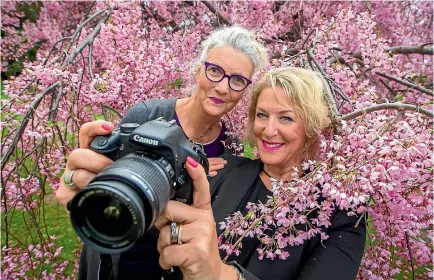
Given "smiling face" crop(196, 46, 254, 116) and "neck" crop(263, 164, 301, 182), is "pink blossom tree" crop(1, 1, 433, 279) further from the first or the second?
"smiling face" crop(196, 46, 254, 116)

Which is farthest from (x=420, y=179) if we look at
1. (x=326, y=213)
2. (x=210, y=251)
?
(x=210, y=251)

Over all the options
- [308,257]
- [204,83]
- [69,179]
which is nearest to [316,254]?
[308,257]

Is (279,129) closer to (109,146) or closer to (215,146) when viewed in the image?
(215,146)

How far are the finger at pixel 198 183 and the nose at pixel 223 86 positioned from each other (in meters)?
1.04

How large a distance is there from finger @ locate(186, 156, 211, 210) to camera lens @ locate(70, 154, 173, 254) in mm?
94

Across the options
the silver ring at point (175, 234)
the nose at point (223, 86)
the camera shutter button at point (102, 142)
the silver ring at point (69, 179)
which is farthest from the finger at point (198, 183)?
the nose at point (223, 86)

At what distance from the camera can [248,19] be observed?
4109 mm

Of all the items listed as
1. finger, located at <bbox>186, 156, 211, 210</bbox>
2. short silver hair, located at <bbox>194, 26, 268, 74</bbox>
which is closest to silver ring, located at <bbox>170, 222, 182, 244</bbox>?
finger, located at <bbox>186, 156, 211, 210</bbox>

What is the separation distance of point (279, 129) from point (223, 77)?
568mm

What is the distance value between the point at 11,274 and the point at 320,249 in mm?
2507

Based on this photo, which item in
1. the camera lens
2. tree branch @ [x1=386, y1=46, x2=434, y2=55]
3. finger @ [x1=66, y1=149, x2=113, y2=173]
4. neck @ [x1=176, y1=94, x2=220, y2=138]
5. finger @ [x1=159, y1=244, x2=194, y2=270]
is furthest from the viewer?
tree branch @ [x1=386, y1=46, x2=434, y2=55]

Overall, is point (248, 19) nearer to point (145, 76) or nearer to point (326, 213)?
point (145, 76)

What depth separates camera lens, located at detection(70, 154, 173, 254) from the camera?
3.16ft

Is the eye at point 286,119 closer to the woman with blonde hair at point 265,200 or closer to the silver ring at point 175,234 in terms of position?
the woman with blonde hair at point 265,200
